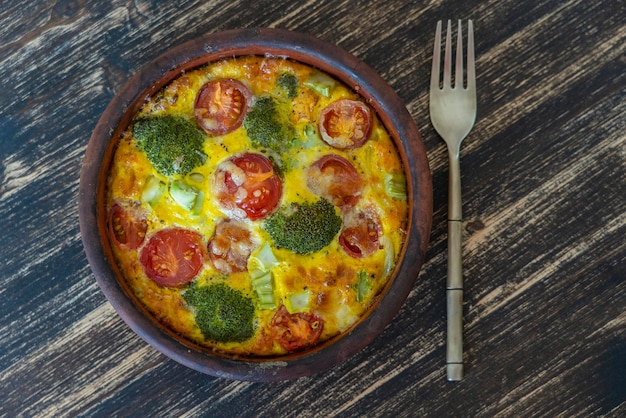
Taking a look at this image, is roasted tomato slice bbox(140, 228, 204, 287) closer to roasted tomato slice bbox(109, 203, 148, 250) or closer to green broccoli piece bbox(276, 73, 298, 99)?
roasted tomato slice bbox(109, 203, 148, 250)

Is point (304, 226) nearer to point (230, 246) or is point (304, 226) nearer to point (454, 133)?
point (230, 246)

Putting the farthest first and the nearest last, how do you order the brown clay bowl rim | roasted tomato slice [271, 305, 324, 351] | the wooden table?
the wooden table, roasted tomato slice [271, 305, 324, 351], the brown clay bowl rim

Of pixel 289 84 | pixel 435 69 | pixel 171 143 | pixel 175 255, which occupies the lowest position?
pixel 175 255

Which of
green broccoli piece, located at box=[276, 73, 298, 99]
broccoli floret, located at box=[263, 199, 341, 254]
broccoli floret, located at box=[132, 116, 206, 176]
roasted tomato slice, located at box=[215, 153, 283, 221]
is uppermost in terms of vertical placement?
green broccoli piece, located at box=[276, 73, 298, 99]

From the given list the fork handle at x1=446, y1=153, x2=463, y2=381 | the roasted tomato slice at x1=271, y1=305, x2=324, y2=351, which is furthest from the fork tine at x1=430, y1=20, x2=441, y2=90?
the roasted tomato slice at x1=271, y1=305, x2=324, y2=351

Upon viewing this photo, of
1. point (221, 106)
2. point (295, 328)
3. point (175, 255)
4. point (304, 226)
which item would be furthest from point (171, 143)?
point (295, 328)

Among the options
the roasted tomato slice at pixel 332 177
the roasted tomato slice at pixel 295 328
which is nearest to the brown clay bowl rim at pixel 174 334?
the roasted tomato slice at pixel 295 328

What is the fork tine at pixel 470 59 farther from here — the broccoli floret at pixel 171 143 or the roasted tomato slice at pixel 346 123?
the broccoli floret at pixel 171 143

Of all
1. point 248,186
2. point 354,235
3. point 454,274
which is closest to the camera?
point 248,186
